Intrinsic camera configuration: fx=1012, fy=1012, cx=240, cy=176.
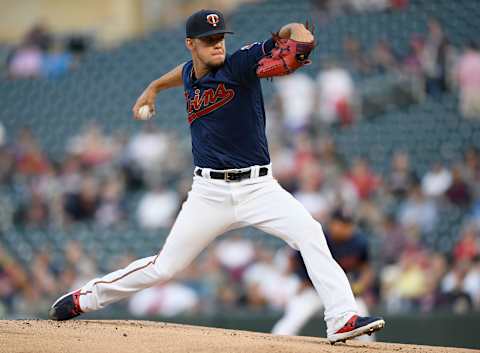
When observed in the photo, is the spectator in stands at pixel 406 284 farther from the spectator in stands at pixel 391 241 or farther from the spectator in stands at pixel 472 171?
the spectator in stands at pixel 472 171

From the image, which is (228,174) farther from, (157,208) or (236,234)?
(157,208)

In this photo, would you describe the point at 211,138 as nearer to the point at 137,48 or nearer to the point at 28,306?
the point at 28,306

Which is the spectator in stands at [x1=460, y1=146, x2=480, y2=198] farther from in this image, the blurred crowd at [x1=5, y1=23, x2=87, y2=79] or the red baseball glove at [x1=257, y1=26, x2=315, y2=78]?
the blurred crowd at [x1=5, y1=23, x2=87, y2=79]

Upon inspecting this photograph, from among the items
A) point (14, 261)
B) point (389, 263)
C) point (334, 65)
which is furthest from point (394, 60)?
point (14, 261)

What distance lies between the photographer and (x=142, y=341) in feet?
18.5

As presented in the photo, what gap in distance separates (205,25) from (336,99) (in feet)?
24.4

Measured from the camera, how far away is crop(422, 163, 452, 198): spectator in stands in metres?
11.3

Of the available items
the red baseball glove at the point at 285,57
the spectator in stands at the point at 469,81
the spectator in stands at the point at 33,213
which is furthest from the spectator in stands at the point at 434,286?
the spectator in stands at the point at 33,213

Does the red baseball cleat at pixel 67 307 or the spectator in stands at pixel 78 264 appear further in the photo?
the spectator in stands at pixel 78 264

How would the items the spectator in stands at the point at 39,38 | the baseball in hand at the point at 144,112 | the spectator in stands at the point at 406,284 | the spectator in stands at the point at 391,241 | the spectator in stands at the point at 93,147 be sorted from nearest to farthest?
the baseball in hand at the point at 144,112 < the spectator in stands at the point at 406,284 < the spectator in stands at the point at 391,241 < the spectator in stands at the point at 93,147 < the spectator in stands at the point at 39,38

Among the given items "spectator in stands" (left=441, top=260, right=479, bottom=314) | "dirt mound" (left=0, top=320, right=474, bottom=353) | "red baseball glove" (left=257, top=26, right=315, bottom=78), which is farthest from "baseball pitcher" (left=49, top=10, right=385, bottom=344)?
"spectator in stands" (left=441, top=260, right=479, bottom=314)

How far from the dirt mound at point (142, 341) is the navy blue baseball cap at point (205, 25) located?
172cm

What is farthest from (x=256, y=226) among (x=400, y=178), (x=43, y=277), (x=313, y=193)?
(x=43, y=277)

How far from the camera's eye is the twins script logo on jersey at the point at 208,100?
564cm
